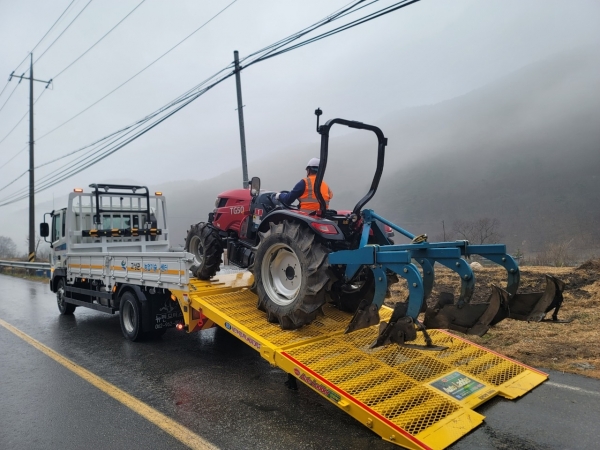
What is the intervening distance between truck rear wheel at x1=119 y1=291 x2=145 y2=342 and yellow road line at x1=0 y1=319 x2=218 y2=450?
987 mm

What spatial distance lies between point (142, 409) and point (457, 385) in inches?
121

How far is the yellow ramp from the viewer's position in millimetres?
3527

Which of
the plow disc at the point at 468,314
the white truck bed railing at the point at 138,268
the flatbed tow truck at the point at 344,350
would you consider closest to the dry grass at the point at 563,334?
the flatbed tow truck at the point at 344,350

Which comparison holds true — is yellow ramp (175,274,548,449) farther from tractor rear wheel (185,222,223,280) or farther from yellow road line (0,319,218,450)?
yellow road line (0,319,218,450)

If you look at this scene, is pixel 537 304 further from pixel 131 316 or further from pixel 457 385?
pixel 131 316

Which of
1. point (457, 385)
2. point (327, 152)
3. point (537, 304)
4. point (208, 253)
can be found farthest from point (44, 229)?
point (537, 304)

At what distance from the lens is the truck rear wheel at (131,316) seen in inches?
265

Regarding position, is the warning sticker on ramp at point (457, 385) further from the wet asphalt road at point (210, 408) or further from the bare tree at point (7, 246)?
the bare tree at point (7, 246)

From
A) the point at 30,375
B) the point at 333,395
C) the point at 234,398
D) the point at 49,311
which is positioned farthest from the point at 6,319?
the point at 333,395

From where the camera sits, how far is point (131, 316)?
7.10 meters

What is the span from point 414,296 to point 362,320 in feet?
1.92

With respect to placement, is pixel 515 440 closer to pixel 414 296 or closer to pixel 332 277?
pixel 414 296

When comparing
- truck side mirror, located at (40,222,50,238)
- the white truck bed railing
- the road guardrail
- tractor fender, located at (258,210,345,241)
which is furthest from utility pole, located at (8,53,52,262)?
tractor fender, located at (258,210,345,241)

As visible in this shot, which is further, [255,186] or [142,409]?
[255,186]
